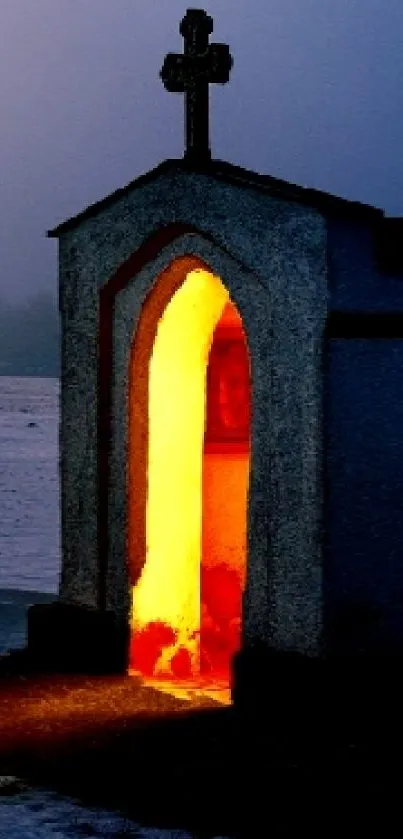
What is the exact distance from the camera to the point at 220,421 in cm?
1231

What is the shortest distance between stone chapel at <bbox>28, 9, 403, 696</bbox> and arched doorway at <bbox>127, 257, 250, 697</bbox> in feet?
0.05

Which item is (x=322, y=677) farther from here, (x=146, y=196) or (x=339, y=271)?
(x=146, y=196)

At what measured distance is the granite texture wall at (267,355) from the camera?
33.2 feet

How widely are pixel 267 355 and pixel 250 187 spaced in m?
1.21

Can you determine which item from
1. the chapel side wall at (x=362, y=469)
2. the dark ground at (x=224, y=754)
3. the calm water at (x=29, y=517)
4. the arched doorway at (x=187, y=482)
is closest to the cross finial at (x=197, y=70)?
the arched doorway at (x=187, y=482)

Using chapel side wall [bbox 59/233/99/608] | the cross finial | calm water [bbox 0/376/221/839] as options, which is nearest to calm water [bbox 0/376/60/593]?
calm water [bbox 0/376/221/839]

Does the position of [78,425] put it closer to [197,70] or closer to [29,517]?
[197,70]

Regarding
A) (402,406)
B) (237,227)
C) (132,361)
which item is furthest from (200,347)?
(402,406)

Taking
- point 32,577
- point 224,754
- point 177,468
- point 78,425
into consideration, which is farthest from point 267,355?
point 32,577

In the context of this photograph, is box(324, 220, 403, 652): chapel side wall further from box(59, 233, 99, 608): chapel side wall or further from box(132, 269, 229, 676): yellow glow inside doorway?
box(59, 233, 99, 608): chapel side wall

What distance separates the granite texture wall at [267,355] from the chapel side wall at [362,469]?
0.33 ft

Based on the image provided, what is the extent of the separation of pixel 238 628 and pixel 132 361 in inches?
92.2

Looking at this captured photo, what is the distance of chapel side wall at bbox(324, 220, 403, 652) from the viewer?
1002 cm

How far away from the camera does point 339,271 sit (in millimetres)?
10039
